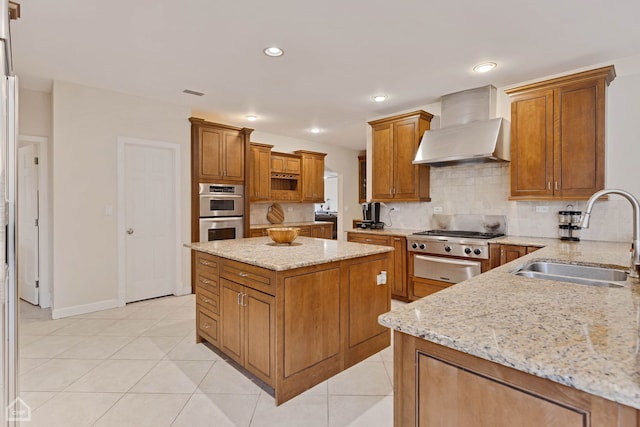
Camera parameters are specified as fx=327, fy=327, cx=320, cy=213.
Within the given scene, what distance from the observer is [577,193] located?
302cm

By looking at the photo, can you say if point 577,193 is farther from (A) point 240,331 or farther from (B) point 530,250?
(A) point 240,331

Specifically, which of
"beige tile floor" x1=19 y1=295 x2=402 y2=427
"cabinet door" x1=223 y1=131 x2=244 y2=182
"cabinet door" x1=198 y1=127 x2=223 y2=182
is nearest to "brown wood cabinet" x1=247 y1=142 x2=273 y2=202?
"cabinet door" x1=223 y1=131 x2=244 y2=182

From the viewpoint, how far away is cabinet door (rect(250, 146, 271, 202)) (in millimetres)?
5594

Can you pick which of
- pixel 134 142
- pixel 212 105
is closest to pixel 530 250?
pixel 212 105

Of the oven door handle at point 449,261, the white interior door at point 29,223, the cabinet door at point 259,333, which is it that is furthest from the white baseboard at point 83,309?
the oven door handle at point 449,261

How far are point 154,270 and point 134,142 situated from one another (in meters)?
1.68

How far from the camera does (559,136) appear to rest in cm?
310

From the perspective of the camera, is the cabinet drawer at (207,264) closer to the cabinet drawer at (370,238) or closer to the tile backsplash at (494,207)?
the cabinet drawer at (370,238)

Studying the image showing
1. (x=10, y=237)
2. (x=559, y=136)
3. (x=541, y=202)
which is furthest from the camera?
(x=541, y=202)

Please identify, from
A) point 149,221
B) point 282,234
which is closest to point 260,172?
point 149,221

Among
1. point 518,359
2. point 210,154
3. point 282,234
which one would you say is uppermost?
point 210,154

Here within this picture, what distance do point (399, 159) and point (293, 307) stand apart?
2926mm

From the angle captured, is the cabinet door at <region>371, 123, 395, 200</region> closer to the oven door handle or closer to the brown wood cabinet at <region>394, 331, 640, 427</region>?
the oven door handle

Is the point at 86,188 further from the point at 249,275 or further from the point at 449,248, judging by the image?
the point at 449,248
